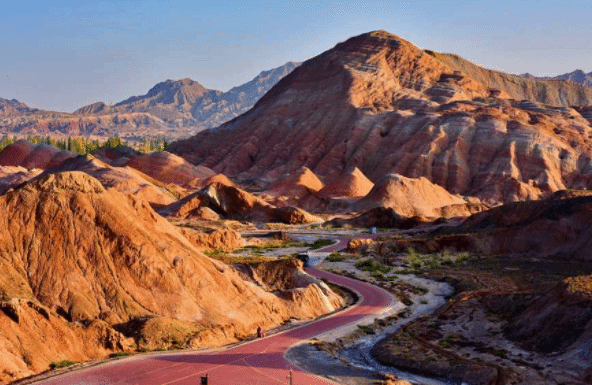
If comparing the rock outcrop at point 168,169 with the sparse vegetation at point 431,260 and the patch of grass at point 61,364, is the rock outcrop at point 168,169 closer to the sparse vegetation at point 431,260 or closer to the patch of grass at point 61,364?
the sparse vegetation at point 431,260

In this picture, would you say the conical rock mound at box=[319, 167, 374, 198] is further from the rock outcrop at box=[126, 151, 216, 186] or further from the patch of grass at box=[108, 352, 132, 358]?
the patch of grass at box=[108, 352, 132, 358]

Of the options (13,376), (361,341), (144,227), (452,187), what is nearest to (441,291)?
(361,341)

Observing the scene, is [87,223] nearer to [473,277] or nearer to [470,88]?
[473,277]

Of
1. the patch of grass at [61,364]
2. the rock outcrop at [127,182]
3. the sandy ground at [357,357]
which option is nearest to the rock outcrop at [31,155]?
the rock outcrop at [127,182]

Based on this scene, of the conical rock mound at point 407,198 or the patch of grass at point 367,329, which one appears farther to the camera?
the conical rock mound at point 407,198

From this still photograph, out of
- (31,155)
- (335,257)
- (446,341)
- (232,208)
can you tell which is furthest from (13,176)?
(446,341)

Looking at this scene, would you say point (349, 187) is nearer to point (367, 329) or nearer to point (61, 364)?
point (367, 329)
